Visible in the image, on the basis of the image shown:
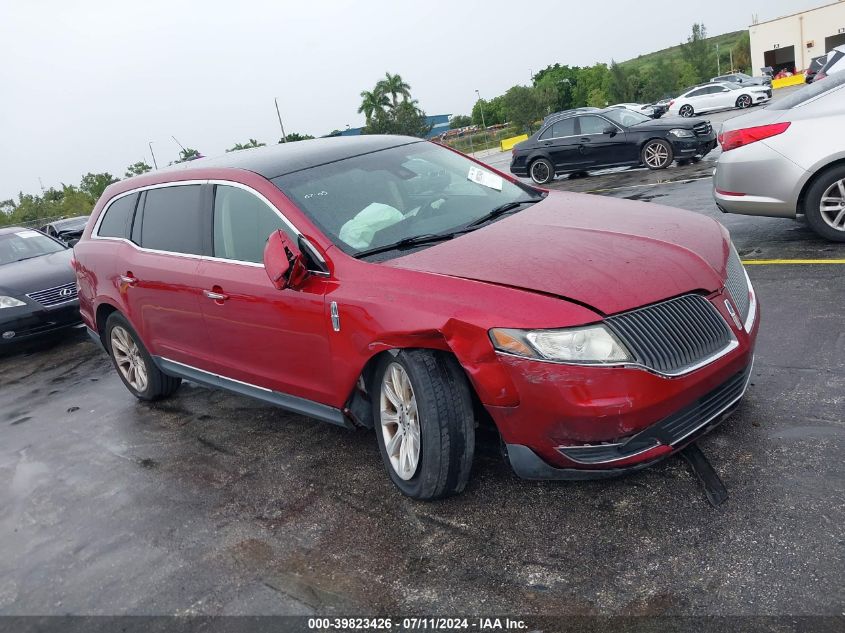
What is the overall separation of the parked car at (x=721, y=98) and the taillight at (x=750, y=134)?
29.5 meters

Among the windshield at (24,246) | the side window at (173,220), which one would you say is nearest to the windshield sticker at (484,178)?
the side window at (173,220)

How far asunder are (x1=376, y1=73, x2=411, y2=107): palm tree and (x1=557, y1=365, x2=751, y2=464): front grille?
80693 mm

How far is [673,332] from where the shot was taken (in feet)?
10.0

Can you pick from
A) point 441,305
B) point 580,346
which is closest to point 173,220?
point 441,305

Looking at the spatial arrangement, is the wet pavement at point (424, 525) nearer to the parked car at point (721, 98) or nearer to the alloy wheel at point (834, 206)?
the alloy wheel at point (834, 206)

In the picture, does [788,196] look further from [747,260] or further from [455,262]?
[455,262]

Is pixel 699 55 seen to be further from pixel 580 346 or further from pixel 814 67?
pixel 580 346

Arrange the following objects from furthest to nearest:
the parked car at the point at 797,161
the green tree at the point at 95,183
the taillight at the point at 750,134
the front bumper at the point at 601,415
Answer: the green tree at the point at 95,183 → the taillight at the point at 750,134 → the parked car at the point at 797,161 → the front bumper at the point at 601,415

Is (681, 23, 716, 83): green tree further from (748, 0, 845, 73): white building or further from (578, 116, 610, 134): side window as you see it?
(578, 116, 610, 134): side window

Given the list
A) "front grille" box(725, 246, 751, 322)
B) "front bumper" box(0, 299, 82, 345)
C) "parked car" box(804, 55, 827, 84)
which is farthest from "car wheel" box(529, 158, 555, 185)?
"front grille" box(725, 246, 751, 322)

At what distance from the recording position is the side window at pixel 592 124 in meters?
15.8

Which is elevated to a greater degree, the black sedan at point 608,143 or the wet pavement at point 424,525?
the black sedan at point 608,143

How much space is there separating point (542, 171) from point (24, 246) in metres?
10.9

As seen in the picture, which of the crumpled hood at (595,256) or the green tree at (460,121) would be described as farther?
the green tree at (460,121)
